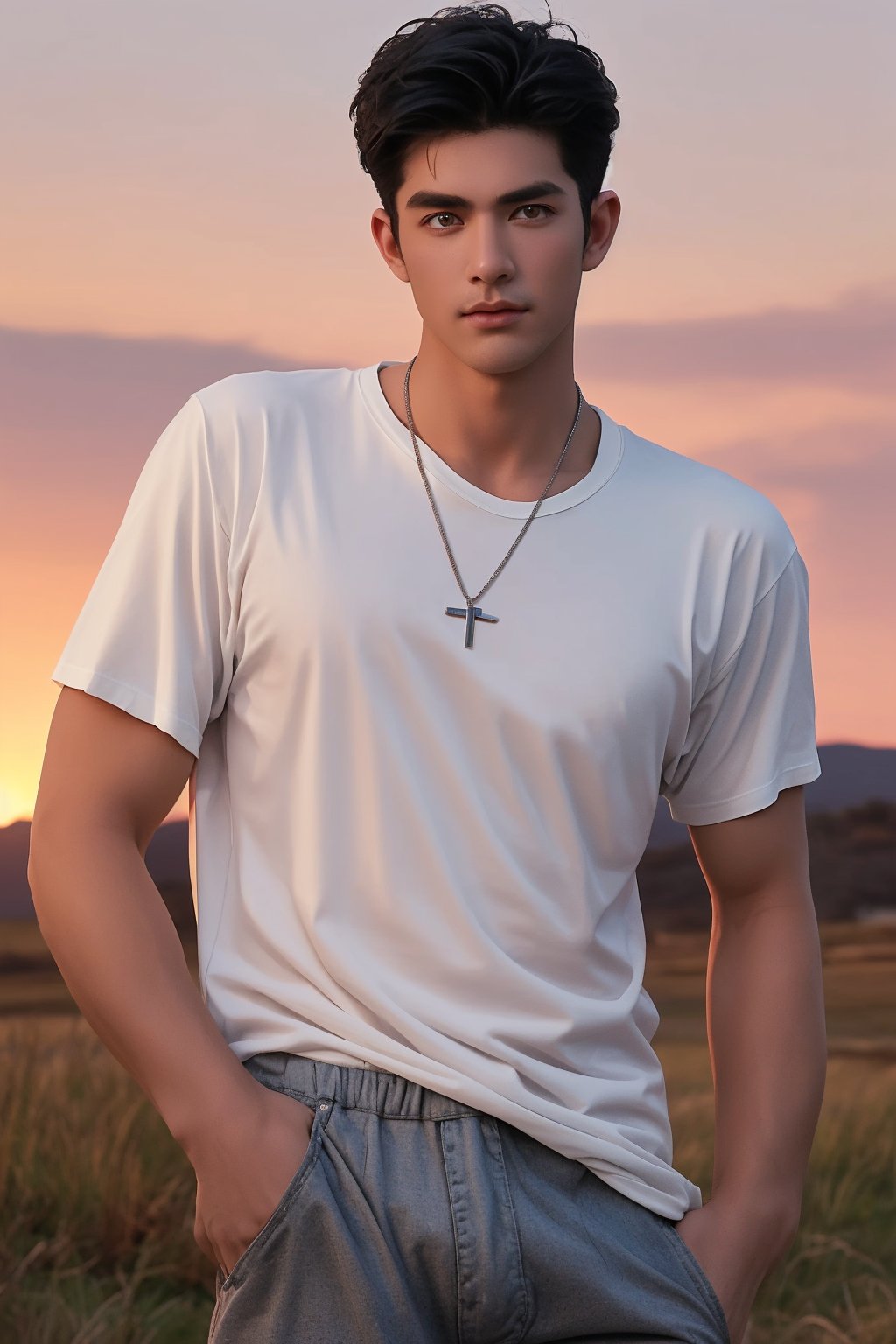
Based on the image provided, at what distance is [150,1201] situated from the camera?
387 centimetres

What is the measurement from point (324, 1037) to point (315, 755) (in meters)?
0.31

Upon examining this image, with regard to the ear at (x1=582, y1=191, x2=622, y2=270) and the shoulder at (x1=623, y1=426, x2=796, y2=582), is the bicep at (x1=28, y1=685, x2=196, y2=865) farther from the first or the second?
the ear at (x1=582, y1=191, x2=622, y2=270)

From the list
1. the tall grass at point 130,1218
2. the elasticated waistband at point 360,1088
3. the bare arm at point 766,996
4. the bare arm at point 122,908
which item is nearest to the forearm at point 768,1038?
the bare arm at point 766,996

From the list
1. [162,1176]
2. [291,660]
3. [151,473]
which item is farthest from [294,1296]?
[162,1176]

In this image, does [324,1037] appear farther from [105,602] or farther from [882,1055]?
[882,1055]

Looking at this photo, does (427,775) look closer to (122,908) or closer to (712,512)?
(122,908)

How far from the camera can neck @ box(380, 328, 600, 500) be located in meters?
1.91

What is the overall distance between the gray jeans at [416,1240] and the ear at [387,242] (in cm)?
96

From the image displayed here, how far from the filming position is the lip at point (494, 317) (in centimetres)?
180

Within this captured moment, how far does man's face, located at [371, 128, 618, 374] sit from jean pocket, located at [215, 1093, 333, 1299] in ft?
2.96

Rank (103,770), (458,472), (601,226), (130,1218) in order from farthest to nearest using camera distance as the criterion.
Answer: (130,1218) < (601,226) < (458,472) < (103,770)

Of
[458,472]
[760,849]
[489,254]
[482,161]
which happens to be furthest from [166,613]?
[760,849]

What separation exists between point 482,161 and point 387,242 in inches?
7.2

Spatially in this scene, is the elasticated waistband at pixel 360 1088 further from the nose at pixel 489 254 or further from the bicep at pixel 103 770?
the nose at pixel 489 254
